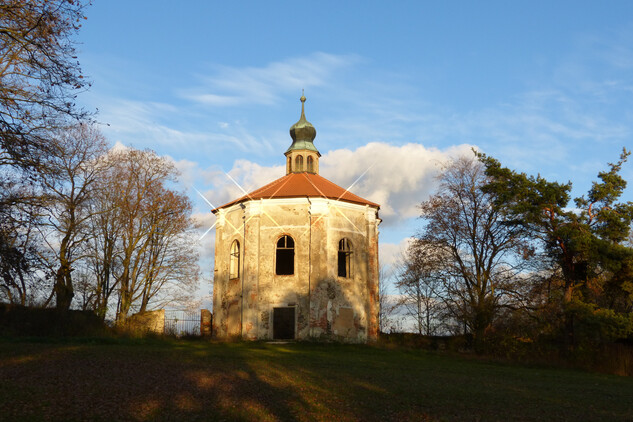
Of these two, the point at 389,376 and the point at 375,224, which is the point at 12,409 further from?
the point at 375,224

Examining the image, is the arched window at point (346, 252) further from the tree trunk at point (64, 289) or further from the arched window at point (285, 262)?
the tree trunk at point (64, 289)

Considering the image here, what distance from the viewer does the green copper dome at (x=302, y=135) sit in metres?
32.8

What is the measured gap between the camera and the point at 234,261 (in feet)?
97.5

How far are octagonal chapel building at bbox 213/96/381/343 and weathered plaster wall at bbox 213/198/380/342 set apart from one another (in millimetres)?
46

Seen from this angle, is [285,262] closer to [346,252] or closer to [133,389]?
[346,252]

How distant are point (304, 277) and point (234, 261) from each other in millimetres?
4411

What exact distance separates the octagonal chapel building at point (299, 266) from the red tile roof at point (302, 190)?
2.1 inches

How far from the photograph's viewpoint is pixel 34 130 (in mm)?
11617

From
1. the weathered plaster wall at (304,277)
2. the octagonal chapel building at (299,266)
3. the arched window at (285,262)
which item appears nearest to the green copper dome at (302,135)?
the octagonal chapel building at (299,266)

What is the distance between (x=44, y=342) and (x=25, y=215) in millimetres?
8894

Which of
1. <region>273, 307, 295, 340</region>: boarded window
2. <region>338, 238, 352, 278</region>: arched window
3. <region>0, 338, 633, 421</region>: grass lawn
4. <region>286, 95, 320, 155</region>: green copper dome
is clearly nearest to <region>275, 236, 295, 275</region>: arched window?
<region>273, 307, 295, 340</region>: boarded window

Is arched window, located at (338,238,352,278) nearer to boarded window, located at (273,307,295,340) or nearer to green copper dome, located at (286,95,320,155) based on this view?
boarded window, located at (273,307,295,340)

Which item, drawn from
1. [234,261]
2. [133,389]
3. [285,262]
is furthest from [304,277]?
[133,389]

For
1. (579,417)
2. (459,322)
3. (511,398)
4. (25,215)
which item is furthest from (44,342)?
(459,322)
